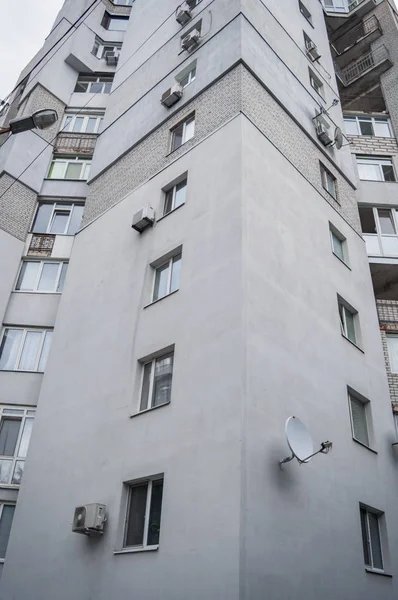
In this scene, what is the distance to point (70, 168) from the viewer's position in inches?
706

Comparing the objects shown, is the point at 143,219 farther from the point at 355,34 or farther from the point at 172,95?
the point at 355,34

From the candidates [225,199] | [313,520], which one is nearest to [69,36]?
[225,199]

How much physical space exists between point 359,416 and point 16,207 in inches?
469

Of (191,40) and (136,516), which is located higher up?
(191,40)

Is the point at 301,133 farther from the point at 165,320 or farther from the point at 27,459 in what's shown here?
the point at 27,459

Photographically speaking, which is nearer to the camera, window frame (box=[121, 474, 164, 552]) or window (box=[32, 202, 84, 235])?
window frame (box=[121, 474, 164, 552])

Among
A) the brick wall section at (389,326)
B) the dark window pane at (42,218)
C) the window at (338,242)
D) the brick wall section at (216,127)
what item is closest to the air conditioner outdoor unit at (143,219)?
the brick wall section at (216,127)

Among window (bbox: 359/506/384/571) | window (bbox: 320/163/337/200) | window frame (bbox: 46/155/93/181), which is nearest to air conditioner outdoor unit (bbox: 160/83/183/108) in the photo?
window frame (bbox: 46/155/93/181)

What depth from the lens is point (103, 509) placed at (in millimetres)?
9109

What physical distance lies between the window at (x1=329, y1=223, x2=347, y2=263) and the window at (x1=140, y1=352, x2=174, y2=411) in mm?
6387

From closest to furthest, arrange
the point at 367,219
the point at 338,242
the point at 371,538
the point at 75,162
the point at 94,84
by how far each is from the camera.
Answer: the point at 371,538 < the point at 338,242 < the point at 367,219 < the point at 75,162 < the point at 94,84

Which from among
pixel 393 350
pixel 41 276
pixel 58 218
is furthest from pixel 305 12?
pixel 41 276

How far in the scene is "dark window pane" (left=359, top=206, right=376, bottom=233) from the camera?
56.5 feet

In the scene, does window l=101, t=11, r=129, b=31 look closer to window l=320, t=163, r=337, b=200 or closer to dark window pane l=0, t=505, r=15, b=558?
window l=320, t=163, r=337, b=200
